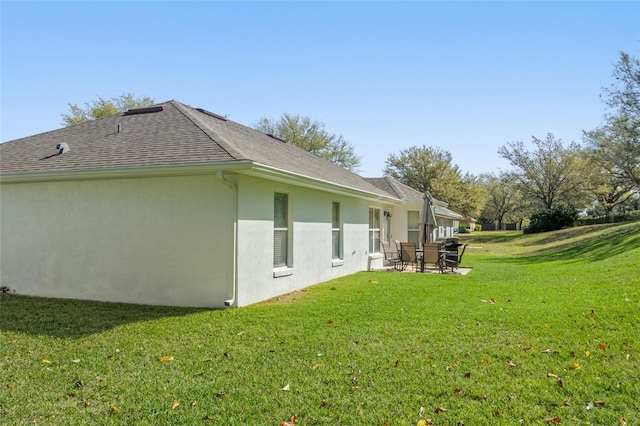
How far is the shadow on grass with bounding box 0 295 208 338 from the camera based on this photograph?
639 centimetres

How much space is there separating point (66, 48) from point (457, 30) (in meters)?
11.5

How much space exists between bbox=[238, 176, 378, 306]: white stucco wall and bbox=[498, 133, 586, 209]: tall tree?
131 feet

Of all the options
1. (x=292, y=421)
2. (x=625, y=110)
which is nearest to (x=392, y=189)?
(x=625, y=110)

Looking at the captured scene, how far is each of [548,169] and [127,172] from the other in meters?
48.1

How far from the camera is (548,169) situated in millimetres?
46000

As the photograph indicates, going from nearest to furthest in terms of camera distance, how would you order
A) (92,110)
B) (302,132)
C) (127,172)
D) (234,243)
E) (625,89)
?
1. (234,243)
2. (127,172)
3. (625,89)
4. (92,110)
5. (302,132)

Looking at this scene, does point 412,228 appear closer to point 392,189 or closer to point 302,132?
point 392,189

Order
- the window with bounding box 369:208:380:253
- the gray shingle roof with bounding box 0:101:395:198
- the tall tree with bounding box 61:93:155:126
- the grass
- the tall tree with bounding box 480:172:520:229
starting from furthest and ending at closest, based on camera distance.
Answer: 1. the tall tree with bounding box 480:172:520:229
2. the tall tree with bounding box 61:93:155:126
3. the window with bounding box 369:208:380:253
4. the gray shingle roof with bounding box 0:101:395:198
5. the grass

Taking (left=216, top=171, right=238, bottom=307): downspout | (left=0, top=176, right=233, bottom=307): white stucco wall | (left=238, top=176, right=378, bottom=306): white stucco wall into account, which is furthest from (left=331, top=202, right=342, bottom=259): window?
(left=0, top=176, right=233, bottom=307): white stucco wall

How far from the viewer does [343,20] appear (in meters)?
11.7

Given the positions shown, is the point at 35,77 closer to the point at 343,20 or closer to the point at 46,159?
the point at 46,159

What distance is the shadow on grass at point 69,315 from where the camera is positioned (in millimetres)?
6395

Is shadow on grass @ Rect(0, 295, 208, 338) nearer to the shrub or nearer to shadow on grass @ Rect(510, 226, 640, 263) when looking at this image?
shadow on grass @ Rect(510, 226, 640, 263)

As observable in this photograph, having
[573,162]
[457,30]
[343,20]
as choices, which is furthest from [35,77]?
[573,162]
